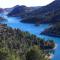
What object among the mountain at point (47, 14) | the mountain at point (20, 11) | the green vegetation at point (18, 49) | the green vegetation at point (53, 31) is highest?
the green vegetation at point (18, 49)

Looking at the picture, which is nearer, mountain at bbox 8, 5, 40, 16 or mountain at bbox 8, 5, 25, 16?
mountain at bbox 8, 5, 25, 16

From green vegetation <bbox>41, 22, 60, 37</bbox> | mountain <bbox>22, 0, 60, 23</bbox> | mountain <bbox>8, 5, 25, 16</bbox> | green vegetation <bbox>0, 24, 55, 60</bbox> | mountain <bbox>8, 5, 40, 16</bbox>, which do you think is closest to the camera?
green vegetation <bbox>0, 24, 55, 60</bbox>

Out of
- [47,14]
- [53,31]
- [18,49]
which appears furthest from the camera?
[47,14]

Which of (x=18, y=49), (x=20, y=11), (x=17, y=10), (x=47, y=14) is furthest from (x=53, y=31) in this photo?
(x=18, y=49)

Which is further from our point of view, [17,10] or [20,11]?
[20,11]

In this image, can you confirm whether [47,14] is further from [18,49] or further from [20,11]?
[18,49]

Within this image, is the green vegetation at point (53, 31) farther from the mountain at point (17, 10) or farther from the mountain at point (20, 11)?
the mountain at point (20, 11)

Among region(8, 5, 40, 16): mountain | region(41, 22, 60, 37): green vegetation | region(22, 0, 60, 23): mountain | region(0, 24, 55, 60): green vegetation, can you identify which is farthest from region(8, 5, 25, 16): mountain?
region(0, 24, 55, 60): green vegetation

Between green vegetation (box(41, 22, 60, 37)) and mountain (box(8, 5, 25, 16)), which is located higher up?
mountain (box(8, 5, 25, 16))

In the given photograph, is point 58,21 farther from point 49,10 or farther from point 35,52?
point 35,52

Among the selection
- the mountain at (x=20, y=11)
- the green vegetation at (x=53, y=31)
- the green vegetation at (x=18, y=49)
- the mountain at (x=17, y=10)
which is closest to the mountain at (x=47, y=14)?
the mountain at (x=20, y=11)

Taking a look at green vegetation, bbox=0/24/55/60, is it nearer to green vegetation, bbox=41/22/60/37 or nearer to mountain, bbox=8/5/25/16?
green vegetation, bbox=41/22/60/37

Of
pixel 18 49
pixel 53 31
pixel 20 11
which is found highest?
pixel 18 49

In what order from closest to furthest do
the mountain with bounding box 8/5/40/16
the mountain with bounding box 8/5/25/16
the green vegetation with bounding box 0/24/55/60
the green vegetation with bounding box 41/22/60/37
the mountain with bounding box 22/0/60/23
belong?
1. the green vegetation with bounding box 0/24/55/60
2. the green vegetation with bounding box 41/22/60/37
3. the mountain with bounding box 8/5/25/16
4. the mountain with bounding box 8/5/40/16
5. the mountain with bounding box 22/0/60/23
